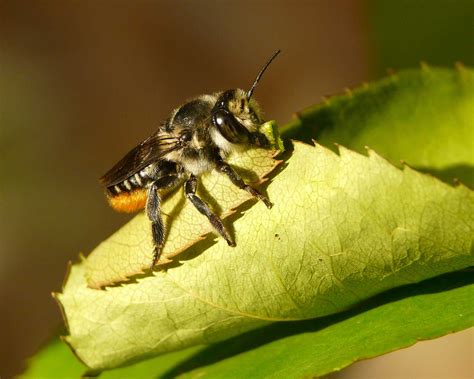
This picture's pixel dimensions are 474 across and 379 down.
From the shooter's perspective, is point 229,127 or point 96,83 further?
point 96,83

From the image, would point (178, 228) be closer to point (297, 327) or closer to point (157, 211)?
point (157, 211)

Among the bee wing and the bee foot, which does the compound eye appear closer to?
the bee wing

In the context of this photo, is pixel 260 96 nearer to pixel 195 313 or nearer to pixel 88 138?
pixel 88 138

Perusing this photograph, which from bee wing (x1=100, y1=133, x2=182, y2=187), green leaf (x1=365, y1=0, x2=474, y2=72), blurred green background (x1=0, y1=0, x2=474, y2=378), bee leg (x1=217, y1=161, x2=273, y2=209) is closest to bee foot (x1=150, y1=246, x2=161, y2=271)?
bee leg (x1=217, y1=161, x2=273, y2=209)

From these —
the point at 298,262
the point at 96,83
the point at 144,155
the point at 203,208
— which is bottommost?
the point at 298,262

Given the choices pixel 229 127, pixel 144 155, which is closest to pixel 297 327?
pixel 229 127

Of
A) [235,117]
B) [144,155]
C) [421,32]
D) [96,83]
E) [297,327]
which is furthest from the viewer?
[96,83]
